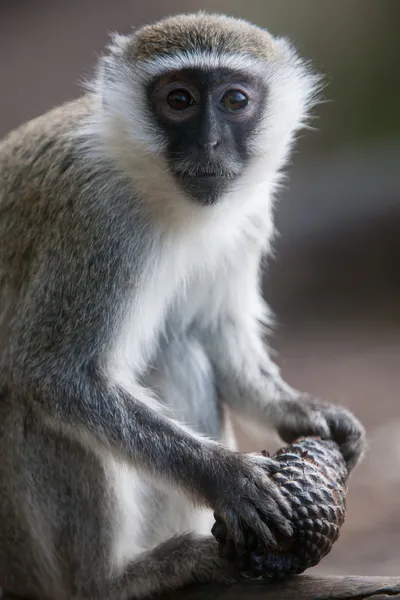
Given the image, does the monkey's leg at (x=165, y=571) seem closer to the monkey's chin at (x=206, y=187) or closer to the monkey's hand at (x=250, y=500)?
the monkey's hand at (x=250, y=500)

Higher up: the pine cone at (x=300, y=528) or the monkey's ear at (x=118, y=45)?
the monkey's ear at (x=118, y=45)

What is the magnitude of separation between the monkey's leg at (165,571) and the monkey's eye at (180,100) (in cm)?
200

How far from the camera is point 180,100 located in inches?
166

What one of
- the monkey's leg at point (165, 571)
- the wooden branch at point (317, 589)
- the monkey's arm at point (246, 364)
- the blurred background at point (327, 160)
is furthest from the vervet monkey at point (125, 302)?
the blurred background at point (327, 160)

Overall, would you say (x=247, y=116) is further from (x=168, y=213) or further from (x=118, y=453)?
(x=118, y=453)

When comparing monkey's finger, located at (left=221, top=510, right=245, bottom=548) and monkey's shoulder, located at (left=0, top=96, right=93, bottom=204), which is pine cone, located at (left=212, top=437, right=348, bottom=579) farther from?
monkey's shoulder, located at (left=0, top=96, right=93, bottom=204)

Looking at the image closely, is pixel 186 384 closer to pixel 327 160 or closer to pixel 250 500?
pixel 250 500

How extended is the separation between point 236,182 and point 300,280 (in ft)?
25.9

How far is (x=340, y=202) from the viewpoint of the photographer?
488 inches

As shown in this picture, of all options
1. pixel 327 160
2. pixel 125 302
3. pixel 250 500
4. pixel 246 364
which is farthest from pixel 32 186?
pixel 327 160

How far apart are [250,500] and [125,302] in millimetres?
1089

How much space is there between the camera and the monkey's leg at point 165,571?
4172 mm

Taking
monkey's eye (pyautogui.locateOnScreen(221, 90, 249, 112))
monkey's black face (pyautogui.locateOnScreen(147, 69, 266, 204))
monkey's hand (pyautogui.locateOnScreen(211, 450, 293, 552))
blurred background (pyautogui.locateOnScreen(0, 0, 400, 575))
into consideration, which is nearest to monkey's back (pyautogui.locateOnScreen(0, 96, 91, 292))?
monkey's black face (pyautogui.locateOnScreen(147, 69, 266, 204))

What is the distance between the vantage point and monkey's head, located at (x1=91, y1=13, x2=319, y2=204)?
13.6 feet
